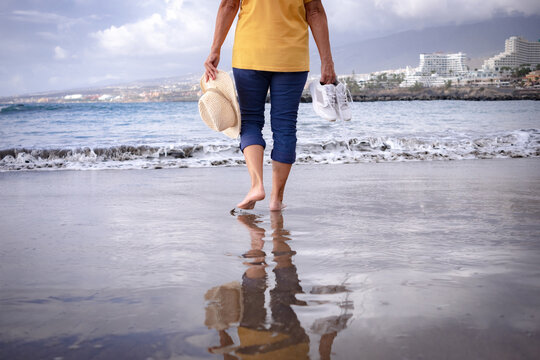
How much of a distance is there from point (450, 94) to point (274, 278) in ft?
120

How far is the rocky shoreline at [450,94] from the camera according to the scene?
28469 mm

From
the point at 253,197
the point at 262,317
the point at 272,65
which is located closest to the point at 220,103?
the point at 272,65

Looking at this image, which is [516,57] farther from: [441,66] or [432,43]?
[432,43]

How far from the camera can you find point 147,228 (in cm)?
222

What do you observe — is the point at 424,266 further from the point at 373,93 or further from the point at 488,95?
the point at 373,93

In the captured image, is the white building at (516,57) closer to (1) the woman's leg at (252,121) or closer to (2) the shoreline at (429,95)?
(2) the shoreline at (429,95)

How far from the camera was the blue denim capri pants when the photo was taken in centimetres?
265

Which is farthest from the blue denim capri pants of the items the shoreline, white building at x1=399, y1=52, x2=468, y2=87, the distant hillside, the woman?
the distant hillside

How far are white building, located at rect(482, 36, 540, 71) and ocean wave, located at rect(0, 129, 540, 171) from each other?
44.8 m

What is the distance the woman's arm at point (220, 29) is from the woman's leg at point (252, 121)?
14cm

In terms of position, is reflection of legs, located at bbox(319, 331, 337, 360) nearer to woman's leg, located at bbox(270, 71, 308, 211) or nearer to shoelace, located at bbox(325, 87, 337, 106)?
woman's leg, located at bbox(270, 71, 308, 211)

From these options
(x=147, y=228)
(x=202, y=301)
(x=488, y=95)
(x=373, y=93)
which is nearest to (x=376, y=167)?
(x=147, y=228)

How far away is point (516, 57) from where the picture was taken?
50.7 metres

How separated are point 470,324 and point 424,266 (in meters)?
0.48
